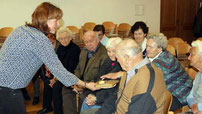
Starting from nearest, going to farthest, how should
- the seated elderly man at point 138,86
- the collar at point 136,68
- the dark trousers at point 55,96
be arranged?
the seated elderly man at point 138,86 < the collar at point 136,68 < the dark trousers at point 55,96

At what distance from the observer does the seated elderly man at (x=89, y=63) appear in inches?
114

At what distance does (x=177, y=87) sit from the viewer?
7.43 feet

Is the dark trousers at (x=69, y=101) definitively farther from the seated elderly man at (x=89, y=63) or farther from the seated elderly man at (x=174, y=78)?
the seated elderly man at (x=174, y=78)

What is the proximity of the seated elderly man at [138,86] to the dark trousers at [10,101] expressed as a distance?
848 mm

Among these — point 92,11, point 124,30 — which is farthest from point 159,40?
point 92,11

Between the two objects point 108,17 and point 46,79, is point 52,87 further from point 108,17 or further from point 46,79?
point 108,17

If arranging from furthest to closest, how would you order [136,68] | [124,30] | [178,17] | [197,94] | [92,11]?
[178,17], [92,11], [124,30], [197,94], [136,68]

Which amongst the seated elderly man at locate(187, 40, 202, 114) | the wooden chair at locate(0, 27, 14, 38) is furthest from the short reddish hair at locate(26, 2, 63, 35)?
the wooden chair at locate(0, 27, 14, 38)

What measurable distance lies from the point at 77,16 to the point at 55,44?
348 cm

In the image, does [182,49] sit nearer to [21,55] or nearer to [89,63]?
[89,63]

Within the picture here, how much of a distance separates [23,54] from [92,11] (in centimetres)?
597

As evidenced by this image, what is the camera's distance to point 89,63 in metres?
3.02

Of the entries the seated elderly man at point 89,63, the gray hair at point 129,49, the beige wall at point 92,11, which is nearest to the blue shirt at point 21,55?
the gray hair at point 129,49

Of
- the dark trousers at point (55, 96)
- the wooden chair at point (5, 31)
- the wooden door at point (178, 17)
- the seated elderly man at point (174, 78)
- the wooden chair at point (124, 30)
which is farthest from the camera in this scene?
the wooden door at point (178, 17)
